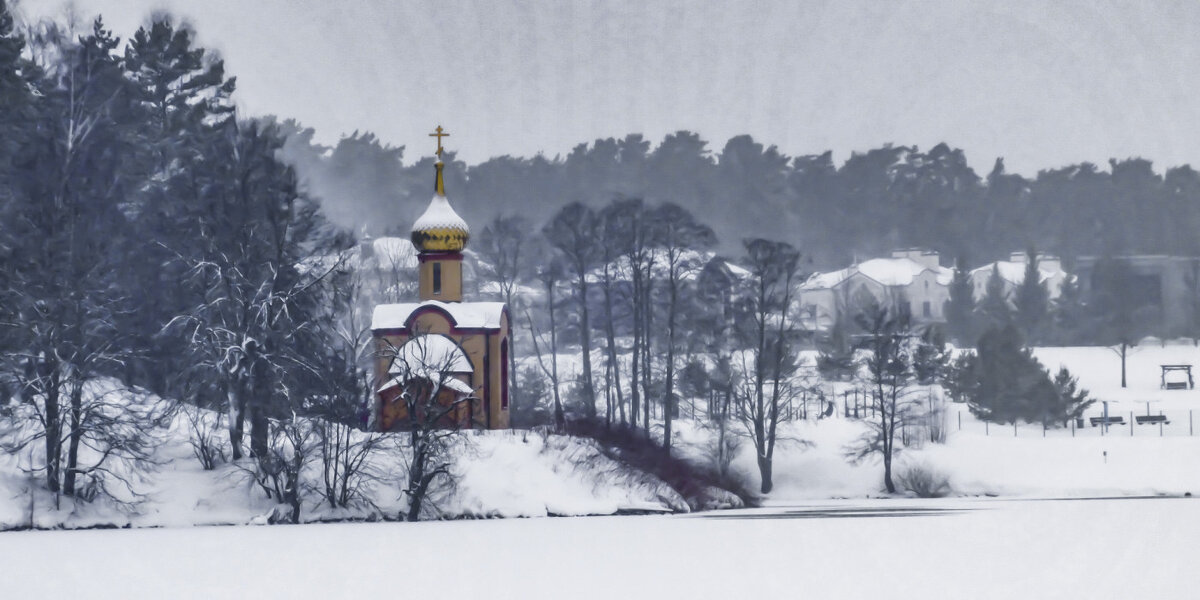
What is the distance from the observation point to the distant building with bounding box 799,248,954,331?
114000 millimetres

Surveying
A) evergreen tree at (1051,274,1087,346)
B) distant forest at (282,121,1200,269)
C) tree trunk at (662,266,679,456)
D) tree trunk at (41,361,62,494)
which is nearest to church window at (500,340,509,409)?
tree trunk at (662,266,679,456)

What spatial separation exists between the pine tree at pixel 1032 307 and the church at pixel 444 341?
54865 mm

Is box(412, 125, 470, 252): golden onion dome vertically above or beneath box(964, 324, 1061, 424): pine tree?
above

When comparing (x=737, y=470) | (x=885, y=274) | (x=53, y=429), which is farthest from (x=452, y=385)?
(x=885, y=274)

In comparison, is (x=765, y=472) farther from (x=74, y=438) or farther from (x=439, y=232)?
(x=74, y=438)

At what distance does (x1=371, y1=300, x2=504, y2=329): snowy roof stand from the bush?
45.3 ft

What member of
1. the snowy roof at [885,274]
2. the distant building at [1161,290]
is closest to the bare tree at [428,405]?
the distant building at [1161,290]

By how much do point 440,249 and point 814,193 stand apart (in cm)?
9186

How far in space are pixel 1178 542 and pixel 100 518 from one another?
77.3 ft

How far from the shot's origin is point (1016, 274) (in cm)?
12250

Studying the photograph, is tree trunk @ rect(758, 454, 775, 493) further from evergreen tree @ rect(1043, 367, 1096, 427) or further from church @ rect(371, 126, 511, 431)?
evergreen tree @ rect(1043, 367, 1096, 427)

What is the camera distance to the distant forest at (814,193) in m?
137

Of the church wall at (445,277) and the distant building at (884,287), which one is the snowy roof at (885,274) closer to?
the distant building at (884,287)

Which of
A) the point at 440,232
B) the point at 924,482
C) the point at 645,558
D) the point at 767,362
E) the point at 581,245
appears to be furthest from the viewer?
the point at 581,245
